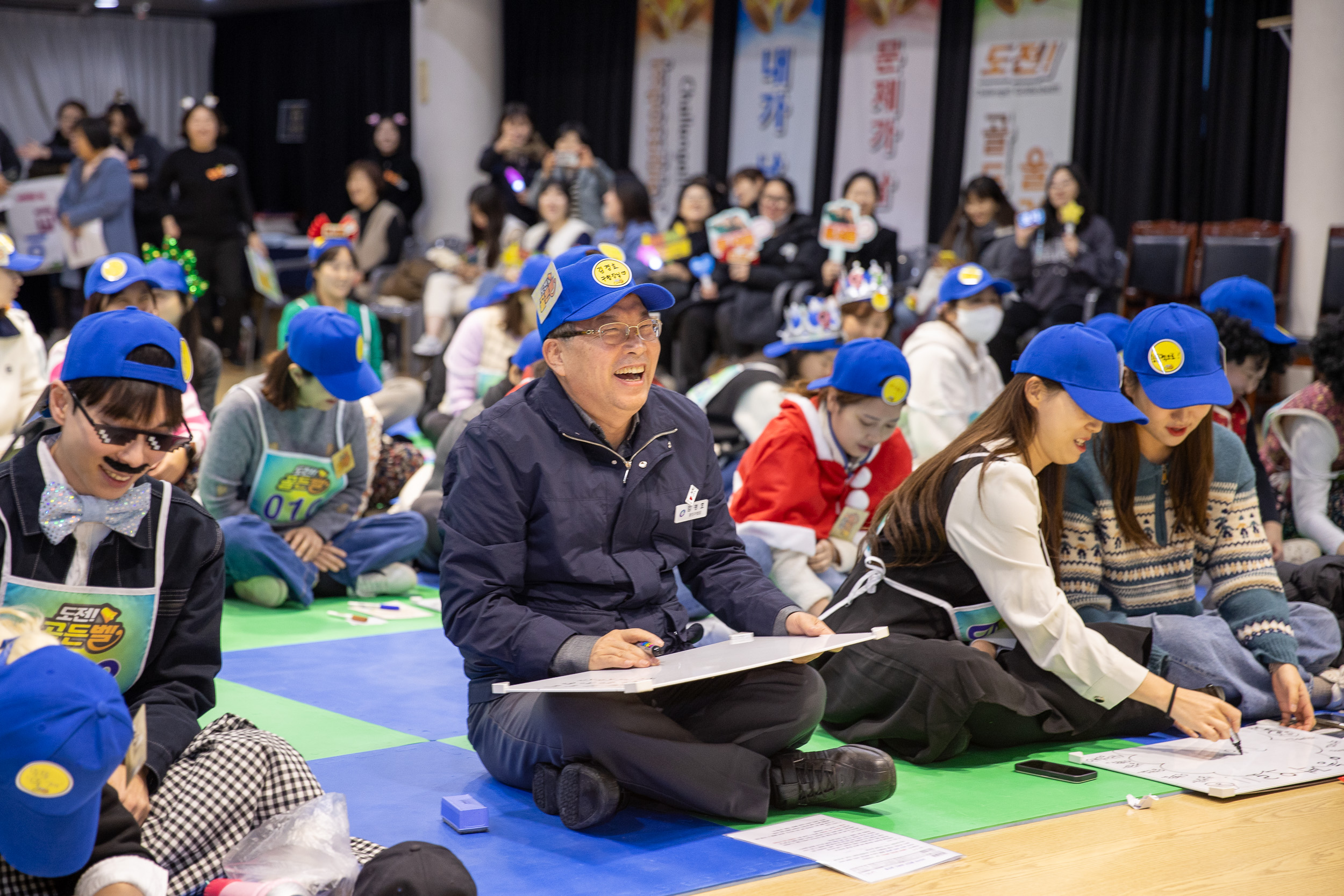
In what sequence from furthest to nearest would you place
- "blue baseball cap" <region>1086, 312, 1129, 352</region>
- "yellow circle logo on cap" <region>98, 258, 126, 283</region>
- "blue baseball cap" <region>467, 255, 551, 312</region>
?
"blue baseball cap" <region>467, 255, 551, 312</region> → "yellow circle logo on cap" <region>98, 258, 126, 283</region> → "blue baseball cap" <region>1086, 312, 1129, 352</region>

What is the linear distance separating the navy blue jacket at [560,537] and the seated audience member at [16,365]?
2.62 m

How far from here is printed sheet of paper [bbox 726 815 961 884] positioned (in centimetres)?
243

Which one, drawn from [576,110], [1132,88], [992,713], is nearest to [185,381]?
[992,713]

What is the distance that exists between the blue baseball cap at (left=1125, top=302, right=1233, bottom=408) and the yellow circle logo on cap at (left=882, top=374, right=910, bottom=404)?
0.85 m

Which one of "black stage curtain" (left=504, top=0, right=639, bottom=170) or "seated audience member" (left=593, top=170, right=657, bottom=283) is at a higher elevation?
"black stage curtain" (left=504, top=0, right=639, bottom=170)

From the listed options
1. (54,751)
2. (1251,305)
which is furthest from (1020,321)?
(54,751)

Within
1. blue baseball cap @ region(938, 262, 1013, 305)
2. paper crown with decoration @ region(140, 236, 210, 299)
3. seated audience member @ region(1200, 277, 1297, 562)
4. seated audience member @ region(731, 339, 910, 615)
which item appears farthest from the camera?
paper crown with decoration @ region(140, 236, 210, 299)

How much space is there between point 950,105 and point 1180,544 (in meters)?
6.51

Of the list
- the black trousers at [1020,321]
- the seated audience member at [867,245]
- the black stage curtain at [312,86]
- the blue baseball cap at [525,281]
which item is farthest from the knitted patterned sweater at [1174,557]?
the black stage curtain at [312,86]

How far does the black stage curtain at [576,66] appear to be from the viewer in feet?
37.9

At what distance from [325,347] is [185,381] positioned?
72.3 inches

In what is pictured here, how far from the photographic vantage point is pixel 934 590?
10.2 feet

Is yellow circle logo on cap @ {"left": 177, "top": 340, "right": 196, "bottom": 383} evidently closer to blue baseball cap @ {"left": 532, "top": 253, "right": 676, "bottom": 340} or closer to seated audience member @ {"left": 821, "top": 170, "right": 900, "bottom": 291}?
blue baseball cap @ {"left": 532, "top": 253, "right": 676, "bottom": 340}

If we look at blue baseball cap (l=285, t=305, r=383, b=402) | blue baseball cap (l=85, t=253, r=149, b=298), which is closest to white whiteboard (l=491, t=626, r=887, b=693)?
blue baseball cap (l=285, t=305, r=383, b=402)
